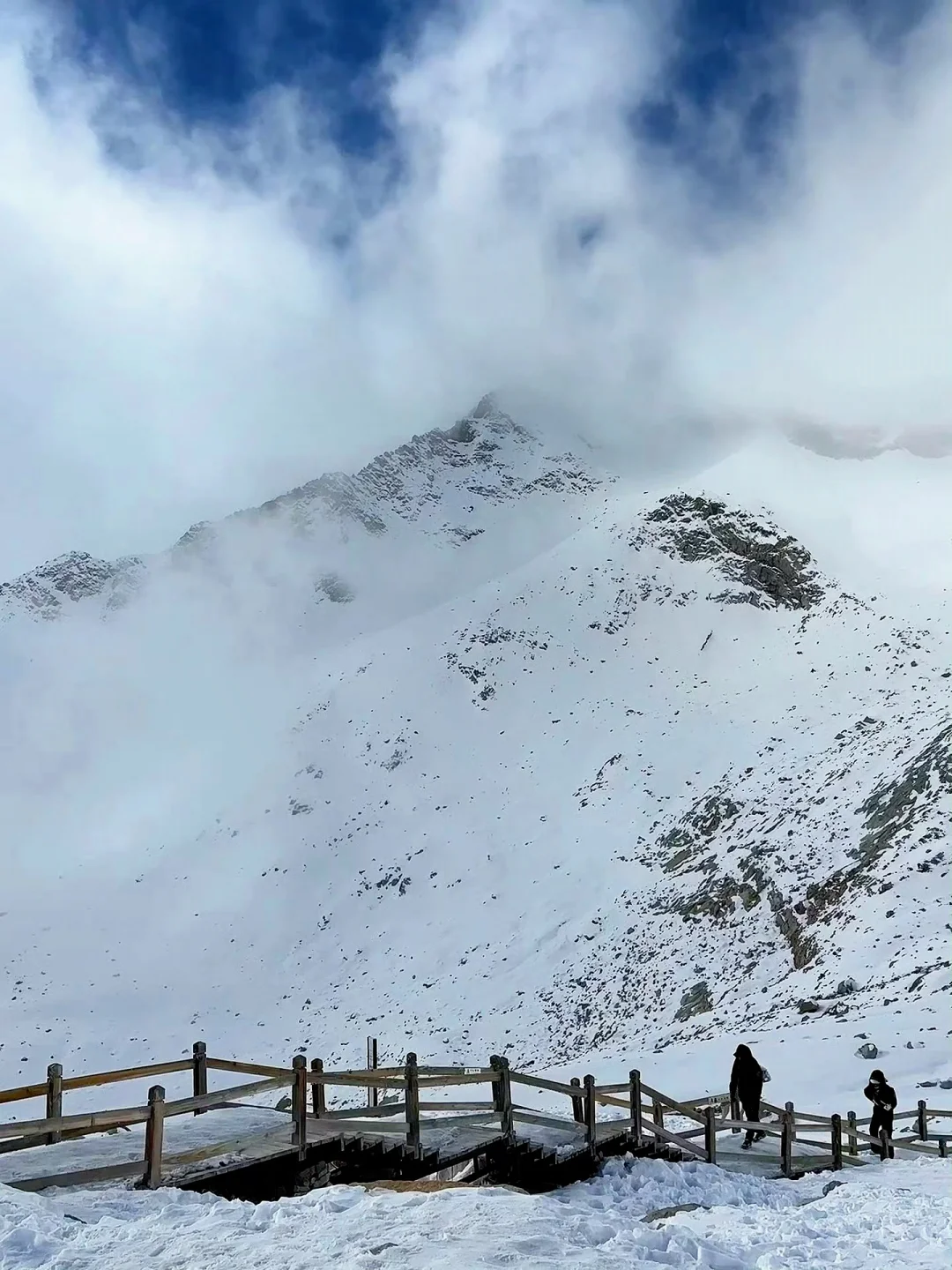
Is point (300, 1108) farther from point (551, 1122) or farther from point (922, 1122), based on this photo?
point (922, 1122)

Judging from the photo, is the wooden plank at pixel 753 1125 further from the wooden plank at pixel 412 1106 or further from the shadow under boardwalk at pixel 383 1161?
the wooden plank at pixel 412 1106

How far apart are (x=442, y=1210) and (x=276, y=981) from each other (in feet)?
132

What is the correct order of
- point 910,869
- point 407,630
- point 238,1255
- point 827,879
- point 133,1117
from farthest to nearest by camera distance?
1. point 407,630
2. point 827,879
3. point 910,869
4. point 133,1117
5. point 238,1255

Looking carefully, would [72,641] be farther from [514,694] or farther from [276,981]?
[276,981]

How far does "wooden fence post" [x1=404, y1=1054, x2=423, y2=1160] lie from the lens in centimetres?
951

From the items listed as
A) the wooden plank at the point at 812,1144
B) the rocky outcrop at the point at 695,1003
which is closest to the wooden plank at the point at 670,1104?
the wooden plank at the point at 812,1144

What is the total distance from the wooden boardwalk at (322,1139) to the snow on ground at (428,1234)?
2.58ft

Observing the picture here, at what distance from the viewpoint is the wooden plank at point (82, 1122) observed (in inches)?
295

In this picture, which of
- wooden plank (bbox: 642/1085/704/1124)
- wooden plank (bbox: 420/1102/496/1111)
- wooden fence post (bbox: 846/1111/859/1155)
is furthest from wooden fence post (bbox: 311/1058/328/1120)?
wooden fence post (bbox: 846/1111/859/1155)

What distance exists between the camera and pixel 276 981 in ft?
144

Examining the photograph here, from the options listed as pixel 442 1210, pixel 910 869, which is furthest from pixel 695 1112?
pixel 910 869

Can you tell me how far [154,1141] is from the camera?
25.5ft

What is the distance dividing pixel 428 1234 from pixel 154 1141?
3005 millimetres

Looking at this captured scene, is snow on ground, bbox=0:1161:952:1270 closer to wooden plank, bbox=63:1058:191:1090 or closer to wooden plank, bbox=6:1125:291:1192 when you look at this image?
wooden plank, bbox=6:1125:291:1192
